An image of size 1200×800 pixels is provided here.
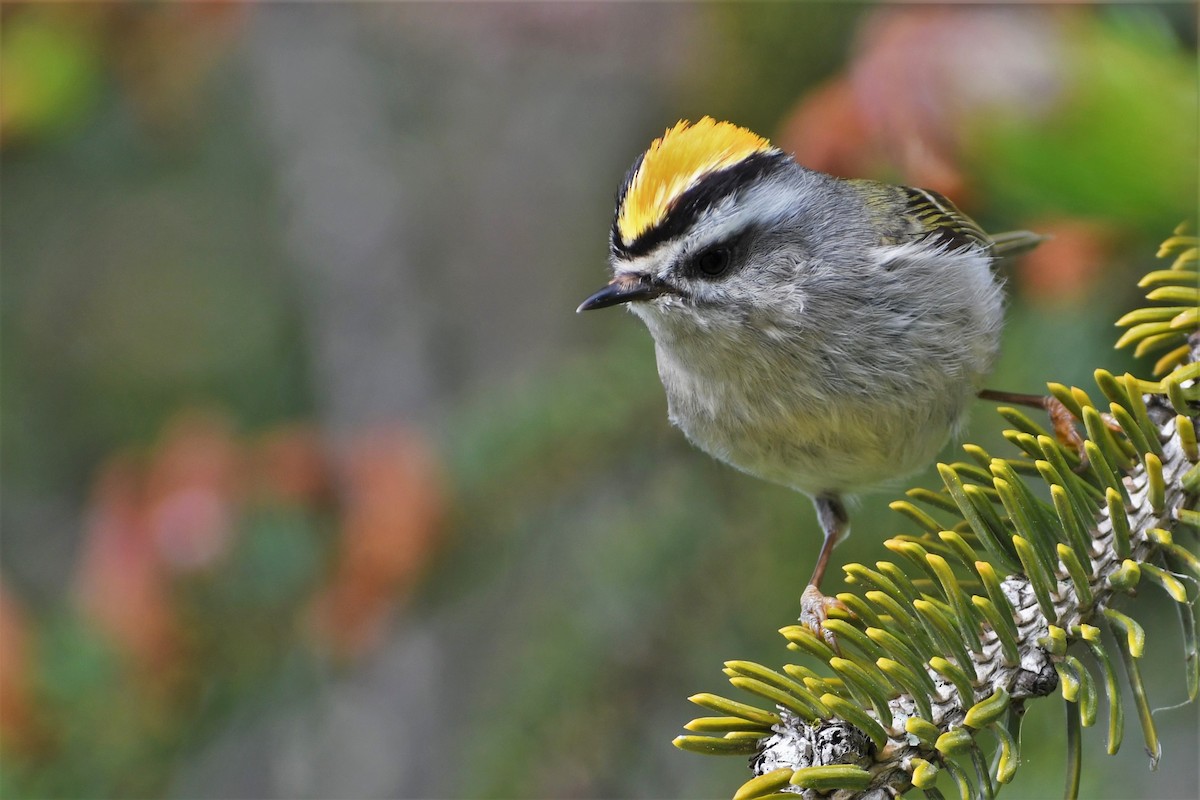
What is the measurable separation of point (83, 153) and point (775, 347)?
165 centimetres

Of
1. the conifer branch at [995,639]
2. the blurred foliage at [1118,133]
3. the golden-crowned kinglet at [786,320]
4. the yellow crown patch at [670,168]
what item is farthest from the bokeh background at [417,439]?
the conifer branch at [995,639]

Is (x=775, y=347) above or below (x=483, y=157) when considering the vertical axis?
below

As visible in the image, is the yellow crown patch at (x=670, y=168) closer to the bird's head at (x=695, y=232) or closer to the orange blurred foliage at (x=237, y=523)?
→ the bird's head at (x=695, y=232)

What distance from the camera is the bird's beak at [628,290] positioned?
1.26m

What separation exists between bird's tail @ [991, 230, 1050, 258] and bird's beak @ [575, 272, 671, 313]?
631 mm

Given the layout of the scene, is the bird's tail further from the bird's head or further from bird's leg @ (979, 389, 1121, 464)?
the bird's head

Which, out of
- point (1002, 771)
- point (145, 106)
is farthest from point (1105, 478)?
point (145, 106)

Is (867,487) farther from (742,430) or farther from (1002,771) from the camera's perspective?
(1002,771)

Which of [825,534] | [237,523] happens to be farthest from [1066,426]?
[237,523]

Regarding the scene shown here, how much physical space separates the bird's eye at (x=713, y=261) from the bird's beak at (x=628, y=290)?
0.06m

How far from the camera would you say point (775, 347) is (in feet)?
4.36

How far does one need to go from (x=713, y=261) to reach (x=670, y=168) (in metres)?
0.13

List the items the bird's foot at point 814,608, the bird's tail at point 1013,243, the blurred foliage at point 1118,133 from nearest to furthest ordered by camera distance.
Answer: the blurred foliage at point 1118,133 → the bird's foot at point 814,608 → the bird's tail at point 1013,243

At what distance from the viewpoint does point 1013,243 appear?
162cm
